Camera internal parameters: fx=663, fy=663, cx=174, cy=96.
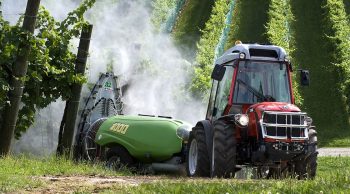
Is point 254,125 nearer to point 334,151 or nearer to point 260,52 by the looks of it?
point 260,52

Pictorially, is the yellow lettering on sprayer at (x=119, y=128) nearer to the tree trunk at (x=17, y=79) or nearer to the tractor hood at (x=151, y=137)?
the tractor hood at (x=151, y=137)

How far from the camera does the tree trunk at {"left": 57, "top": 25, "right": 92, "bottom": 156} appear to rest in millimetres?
17391

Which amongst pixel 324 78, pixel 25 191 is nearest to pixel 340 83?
pixel 324 78

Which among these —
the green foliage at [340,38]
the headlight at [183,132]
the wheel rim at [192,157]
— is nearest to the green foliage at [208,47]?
the green foliage at [340,38]

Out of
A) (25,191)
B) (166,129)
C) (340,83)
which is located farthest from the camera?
(340,83)

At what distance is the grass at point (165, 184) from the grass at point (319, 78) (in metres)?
23.5

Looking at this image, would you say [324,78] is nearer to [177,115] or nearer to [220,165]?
[177,115]

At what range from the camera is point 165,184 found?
9070 millimetres

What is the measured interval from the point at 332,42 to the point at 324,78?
3.83 m

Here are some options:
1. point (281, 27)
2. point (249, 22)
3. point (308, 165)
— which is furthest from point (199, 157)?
point (249, 22)

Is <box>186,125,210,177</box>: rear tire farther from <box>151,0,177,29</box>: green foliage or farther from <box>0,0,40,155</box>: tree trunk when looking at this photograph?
<box>151,0,177,29</box>: green foliage

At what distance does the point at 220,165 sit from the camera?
12.0m

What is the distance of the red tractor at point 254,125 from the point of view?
12.0 m

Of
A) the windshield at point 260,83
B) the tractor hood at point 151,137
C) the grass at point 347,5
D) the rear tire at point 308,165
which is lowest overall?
the rear tire at point 308,165
